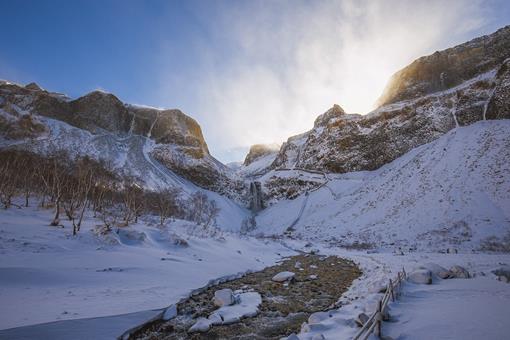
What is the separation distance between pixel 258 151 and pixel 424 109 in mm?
128270

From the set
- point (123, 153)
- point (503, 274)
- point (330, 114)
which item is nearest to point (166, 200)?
point (123, 153)

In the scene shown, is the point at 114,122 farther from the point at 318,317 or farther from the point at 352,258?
the point at 318,317

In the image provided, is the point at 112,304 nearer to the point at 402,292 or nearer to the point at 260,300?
the point at 260,300

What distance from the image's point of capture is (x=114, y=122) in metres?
89.9

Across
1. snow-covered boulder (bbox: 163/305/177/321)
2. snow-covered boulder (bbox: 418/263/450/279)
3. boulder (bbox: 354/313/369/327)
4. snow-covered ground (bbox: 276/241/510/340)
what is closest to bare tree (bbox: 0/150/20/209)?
snow-covered boulder (bbox: 163/305/177/321)

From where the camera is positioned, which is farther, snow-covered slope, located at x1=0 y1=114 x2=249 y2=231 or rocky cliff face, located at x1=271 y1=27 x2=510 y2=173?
snow-covered slope, located at x1=0 y1=114 x2=249 y2=231

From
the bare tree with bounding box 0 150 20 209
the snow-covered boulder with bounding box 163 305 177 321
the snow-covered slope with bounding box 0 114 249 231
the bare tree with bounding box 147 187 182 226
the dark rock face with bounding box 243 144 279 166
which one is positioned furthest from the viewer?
the dark rock face with bounding box 243 144 279 166

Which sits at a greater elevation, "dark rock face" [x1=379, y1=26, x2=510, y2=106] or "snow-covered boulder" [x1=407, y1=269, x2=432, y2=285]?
"dark rock face" [x1=379, y1=26, x2=510, y2=106]

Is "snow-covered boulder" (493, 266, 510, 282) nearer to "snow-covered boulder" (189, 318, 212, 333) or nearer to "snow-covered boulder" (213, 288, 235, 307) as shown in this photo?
"snow-covered boulder" (213, 288, 235, 307)

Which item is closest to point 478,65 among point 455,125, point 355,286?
point 455,125

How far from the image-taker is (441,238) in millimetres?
28031

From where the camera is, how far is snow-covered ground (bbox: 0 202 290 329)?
26.9 feet

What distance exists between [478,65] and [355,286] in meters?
80.9

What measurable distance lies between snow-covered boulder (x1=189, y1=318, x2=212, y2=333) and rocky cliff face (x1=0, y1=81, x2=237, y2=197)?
255 ft
